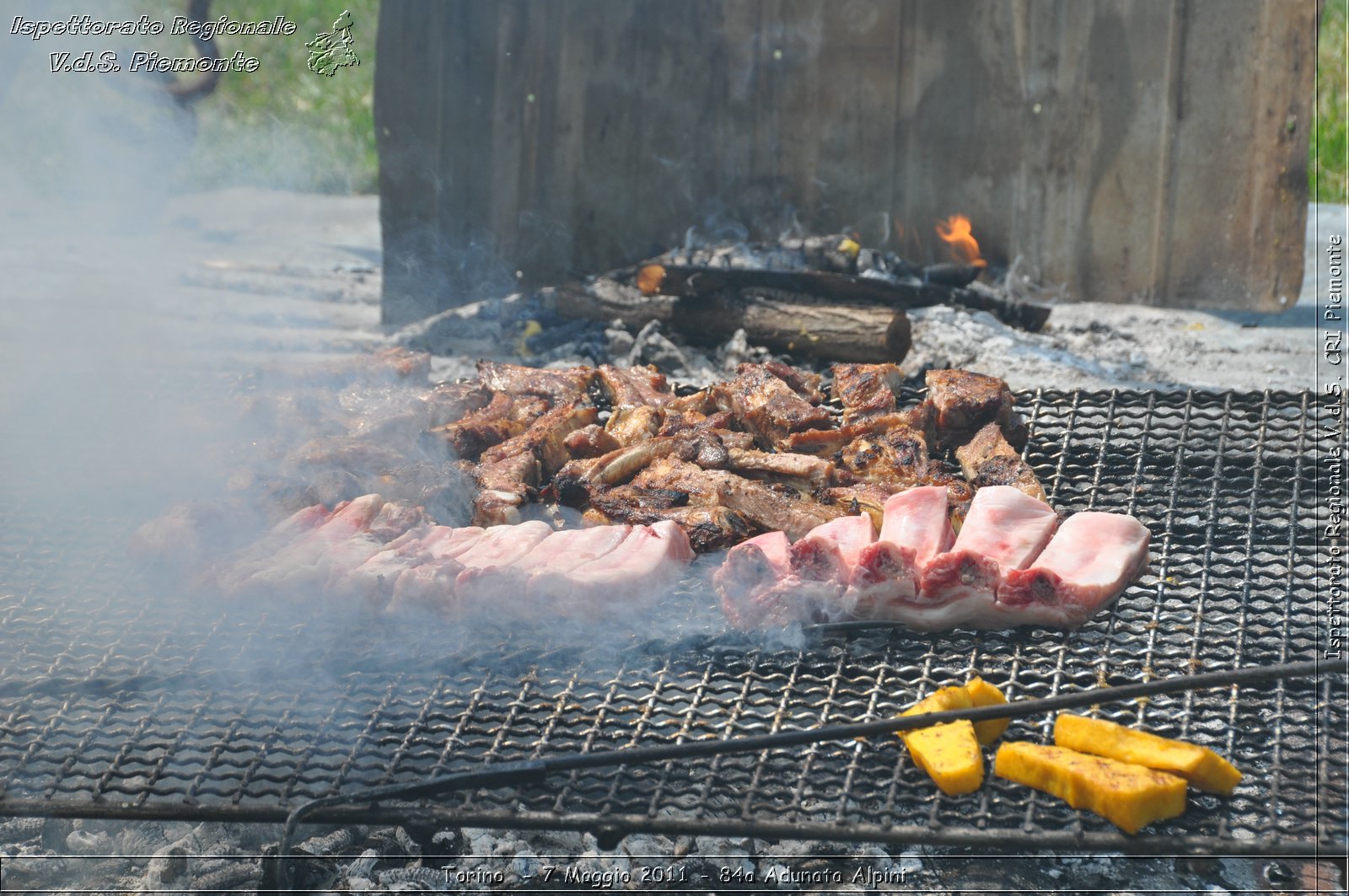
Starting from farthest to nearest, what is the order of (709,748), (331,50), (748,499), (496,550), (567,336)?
(331,50) → (567,336) → (748,499) → (496,550) → (709,748)

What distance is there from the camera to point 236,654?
3324mm

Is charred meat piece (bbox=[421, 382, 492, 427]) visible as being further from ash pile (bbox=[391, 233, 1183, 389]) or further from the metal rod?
the metal rod

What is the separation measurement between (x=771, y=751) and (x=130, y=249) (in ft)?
31.0

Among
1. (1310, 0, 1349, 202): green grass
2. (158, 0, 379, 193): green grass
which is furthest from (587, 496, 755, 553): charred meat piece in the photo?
(158, 0, 379, 193): green grass

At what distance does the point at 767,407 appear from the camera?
15.7 ft

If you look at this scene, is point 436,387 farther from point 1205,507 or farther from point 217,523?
point 1205,507

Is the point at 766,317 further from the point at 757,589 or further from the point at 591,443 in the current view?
→ the point at 757,589

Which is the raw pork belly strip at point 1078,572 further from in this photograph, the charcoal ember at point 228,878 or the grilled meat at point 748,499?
the charcoal ember at point 228,878

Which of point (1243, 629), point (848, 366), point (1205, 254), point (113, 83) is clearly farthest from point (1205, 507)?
point (113, 83)

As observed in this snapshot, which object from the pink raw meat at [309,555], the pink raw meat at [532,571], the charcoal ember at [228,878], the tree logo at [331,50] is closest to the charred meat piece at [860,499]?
the pink raw meat at [532,571]

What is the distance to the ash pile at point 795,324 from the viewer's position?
20.7 feet

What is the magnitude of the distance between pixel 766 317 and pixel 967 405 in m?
2.26

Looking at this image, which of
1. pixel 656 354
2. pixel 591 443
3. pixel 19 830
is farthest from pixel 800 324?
pixel 19 830

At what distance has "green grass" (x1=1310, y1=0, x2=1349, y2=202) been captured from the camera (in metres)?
9.77
